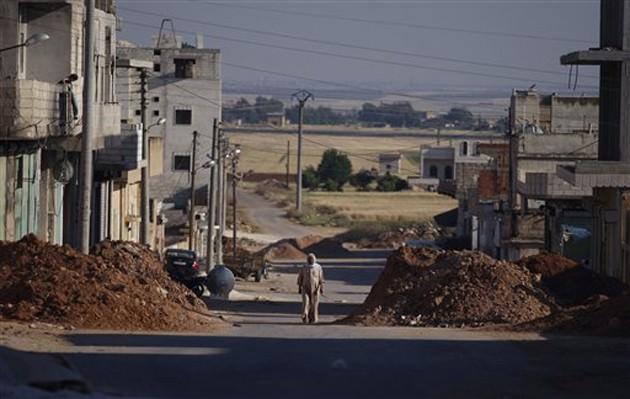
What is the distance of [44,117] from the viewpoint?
118 feet

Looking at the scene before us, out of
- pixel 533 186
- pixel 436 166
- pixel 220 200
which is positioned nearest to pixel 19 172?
pixel 533 186

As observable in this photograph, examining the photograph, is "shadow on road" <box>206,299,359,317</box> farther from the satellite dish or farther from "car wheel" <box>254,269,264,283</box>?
"car wheel" <box>254,269,264,283</box>

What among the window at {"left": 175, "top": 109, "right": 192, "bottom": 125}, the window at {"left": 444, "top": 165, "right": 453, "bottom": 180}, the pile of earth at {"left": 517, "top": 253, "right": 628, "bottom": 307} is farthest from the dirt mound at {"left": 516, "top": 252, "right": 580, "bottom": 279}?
the window at {"left": 444, "top": 165, "right": 453, "bottom": 180}

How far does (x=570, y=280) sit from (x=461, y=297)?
601 cm

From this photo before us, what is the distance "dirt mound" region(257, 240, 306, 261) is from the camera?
86812mm

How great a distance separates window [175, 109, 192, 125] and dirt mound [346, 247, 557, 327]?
203 feet

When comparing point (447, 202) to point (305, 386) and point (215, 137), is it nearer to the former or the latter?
point (215, 137)

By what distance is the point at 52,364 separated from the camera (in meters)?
16.7

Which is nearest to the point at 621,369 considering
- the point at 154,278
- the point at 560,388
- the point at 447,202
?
the point at 560,388

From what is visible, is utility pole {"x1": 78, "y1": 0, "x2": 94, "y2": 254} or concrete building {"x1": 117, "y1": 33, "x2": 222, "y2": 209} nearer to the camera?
utility pole {"x1": 78, "y1": 0, "x2": 94, "y2": 254}

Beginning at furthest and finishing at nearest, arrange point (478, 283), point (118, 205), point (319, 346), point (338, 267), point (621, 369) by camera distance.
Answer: point (338, 267) < point (118, 205) < point (478, 283) < point (319, 346) < point (621, 369)

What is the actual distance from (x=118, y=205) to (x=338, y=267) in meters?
21.9

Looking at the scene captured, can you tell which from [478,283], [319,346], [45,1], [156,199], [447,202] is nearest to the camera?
[319,346]

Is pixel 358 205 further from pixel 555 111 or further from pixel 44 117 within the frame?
pixel 44 117
